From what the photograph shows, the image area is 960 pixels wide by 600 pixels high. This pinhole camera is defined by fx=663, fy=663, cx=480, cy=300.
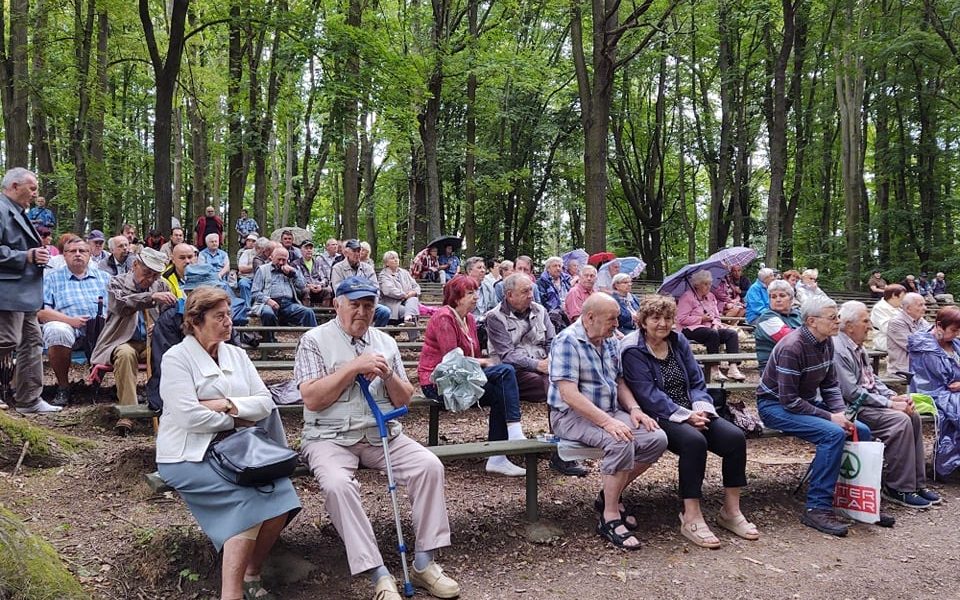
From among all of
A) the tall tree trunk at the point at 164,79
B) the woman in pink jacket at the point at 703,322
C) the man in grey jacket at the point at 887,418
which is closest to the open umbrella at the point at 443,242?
the tall tree trunk at the point at 164,79

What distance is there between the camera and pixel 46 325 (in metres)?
6.19

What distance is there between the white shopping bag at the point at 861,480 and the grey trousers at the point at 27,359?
6.45m

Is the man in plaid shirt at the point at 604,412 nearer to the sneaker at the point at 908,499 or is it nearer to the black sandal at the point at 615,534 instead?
the black sandal at the point at 615,534

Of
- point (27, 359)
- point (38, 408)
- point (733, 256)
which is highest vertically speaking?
point (733, 256)

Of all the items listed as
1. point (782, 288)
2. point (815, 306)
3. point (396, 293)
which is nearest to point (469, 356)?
point (815, 306)

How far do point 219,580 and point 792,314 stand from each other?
5.96m

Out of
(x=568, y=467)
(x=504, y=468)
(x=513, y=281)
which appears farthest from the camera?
(x=513, y=281)

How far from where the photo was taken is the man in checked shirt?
3287 millimetres

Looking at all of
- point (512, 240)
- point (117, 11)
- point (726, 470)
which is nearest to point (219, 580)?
point (726, 470)

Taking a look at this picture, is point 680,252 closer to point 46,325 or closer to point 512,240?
point 512,240

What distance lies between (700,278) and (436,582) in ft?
20.0

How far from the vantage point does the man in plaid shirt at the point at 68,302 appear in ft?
20.1

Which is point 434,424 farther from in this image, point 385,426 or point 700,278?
point 700,278

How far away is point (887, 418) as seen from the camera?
17.2 feet
